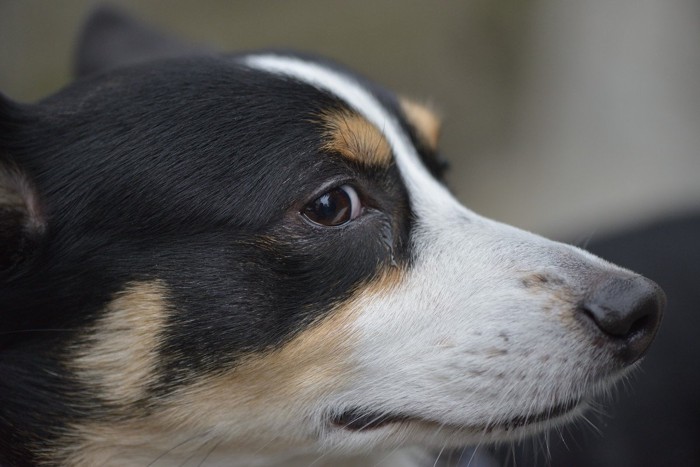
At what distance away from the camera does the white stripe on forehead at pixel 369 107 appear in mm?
2658

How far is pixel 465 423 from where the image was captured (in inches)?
91.3

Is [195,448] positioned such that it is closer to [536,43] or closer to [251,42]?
[251,42]

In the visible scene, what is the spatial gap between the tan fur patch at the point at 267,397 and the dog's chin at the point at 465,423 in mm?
100

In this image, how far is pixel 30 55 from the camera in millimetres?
7512

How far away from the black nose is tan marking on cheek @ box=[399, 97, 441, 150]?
1.01 m

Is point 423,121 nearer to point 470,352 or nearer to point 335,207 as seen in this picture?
point 335,207

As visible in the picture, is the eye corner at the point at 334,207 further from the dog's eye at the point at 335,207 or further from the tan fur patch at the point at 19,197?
the tan fur patch at the point at 19,197

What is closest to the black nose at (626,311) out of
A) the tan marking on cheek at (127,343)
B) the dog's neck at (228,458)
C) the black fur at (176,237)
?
the black fur at (176,237)

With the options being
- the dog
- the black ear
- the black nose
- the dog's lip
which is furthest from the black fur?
the black ear

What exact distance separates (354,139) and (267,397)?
807 mm

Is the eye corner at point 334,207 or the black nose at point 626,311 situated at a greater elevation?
the eye corner at point 334,207

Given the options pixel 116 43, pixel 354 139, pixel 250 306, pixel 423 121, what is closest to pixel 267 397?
pixel 250 306

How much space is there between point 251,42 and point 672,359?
5094 mm

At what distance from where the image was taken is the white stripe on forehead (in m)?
2.66
